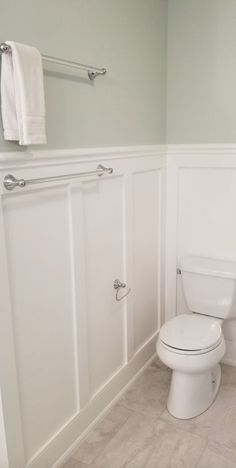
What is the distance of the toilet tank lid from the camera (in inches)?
89.7

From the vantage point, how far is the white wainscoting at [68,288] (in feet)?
4.76

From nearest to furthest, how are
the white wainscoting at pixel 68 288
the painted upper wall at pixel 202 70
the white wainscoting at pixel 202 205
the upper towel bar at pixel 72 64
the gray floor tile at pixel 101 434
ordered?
1. the upper towel bar at pixel 72 64
2. the white wainscoting at pixel 68 288
3. the gray floor tile at pixel 101 434
4. the painted upper wall at pixel 202 70
5. the white wainscoting at pixel 202 205

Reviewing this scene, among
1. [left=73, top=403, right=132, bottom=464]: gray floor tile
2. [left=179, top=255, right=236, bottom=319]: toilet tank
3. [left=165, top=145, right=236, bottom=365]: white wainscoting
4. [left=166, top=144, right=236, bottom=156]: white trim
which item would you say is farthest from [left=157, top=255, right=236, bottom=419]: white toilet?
[left=166, top=144, right=236, bottom=156]: white trim

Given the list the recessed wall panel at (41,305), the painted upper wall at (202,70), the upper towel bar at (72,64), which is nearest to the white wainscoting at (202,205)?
the painted upper wall at (202,70)

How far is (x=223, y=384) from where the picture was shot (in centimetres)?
239

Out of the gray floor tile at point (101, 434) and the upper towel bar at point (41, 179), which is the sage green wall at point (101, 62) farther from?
the gray floor tile at point (101, 434)

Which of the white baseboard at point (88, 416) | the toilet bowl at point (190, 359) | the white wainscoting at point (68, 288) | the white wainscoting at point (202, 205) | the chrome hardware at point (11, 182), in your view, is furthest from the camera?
the white wainscoting at point (202, 205)

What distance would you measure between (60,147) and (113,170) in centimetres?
44

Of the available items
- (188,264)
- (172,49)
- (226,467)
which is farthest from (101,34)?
(226,467)

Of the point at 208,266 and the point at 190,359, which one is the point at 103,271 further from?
the point at 208,266

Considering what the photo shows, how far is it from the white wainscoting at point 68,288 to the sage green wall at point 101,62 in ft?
0.38

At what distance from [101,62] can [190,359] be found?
1535mm

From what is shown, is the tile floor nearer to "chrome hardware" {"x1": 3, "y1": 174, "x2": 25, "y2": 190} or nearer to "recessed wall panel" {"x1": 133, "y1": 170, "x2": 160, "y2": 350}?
"recessed wall panel" {"x1": 133, "y1": 170, "x2": 160, "y2": 350}

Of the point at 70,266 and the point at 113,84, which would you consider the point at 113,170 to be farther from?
the point at 70,266
